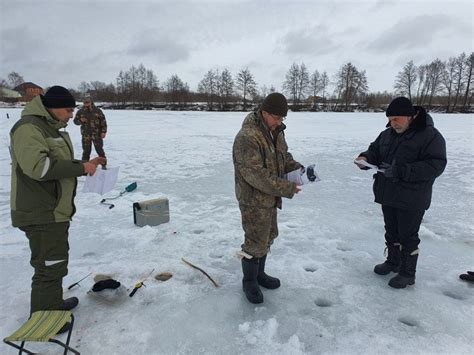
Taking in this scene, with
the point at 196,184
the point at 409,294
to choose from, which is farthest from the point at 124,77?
Answer: the point at 409,294

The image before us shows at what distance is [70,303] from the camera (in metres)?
2.84

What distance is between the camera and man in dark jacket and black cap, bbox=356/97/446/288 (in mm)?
3000

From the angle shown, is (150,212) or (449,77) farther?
(449,77)

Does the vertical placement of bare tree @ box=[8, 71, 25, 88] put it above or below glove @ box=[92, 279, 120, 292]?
above

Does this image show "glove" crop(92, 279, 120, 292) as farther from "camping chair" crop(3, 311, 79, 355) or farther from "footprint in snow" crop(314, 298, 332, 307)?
"footprint in snow" crop(314, 298, 332, 307)

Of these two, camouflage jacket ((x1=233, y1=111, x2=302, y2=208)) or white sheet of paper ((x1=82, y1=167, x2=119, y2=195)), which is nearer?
camouflage jacket ((x1=233, y1=111, x2=302, y2=208))

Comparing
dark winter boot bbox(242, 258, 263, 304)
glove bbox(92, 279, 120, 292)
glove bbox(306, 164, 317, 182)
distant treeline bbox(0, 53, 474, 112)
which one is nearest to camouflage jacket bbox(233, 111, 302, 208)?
glove bbox(306, 164, 317, 182)

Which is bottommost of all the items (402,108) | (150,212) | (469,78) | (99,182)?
(150,212)

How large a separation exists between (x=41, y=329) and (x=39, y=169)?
1.06 meters

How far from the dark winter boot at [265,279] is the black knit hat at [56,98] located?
7.28ft

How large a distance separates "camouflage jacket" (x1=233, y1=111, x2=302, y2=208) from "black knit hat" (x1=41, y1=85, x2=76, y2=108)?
1371 mm

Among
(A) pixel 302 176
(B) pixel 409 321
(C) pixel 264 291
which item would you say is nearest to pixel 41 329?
(C) pixel 264 291

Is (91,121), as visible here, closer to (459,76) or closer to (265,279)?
(265,279)

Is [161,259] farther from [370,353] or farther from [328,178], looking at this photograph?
[328,178]
